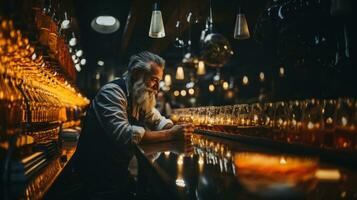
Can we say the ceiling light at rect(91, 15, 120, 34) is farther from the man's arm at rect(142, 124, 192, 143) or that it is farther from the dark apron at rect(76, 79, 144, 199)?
the man's arm at rect(142, 124, 192, 143)

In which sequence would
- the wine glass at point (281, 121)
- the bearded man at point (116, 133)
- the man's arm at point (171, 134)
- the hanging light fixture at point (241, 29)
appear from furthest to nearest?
the hanging light fixture at point (241, 29)
the man's arm at point (171, 134)
the bearded man at point (116, 133)
the wine glass at point (281, 121)

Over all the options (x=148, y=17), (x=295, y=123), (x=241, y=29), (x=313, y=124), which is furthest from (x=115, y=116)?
(x=148, y=17)

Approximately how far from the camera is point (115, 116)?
9.75 feet

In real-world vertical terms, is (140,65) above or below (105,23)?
below

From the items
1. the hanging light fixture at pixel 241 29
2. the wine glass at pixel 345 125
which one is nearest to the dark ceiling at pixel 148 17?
the hanging light fixture at pixel 241 29

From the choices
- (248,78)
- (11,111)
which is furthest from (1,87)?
(248,78)

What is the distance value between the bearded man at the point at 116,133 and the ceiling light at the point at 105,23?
4.02 meters

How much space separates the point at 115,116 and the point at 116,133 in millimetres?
145

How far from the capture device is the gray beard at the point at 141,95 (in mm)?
3396

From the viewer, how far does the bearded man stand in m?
2.87

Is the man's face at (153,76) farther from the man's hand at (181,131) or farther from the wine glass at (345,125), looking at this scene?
the wine glass at (345,125)

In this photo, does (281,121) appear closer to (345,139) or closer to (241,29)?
(345,139)

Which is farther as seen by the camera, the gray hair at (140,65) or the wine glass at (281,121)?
the gray hair at (140,65)

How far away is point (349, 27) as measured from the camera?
3.63 meters
